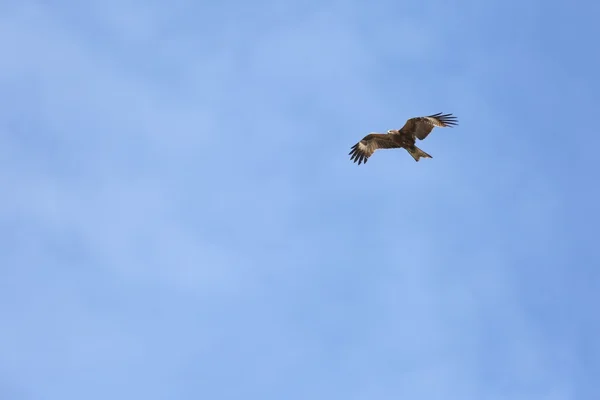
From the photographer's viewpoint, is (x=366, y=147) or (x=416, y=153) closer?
(x=416, y=153)

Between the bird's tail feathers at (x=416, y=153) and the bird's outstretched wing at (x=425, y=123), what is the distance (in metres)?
0.59

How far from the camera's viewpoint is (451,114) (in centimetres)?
3033

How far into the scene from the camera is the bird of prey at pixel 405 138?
100.0 feet

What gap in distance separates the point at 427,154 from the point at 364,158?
3.19 meters

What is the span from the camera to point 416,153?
102 ft

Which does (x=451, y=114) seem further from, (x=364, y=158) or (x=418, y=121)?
(x=364, y=158)

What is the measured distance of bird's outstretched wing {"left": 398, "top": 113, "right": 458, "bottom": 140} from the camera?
3038 cm

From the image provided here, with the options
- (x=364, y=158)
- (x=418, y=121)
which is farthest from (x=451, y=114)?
(x=364, y=158)

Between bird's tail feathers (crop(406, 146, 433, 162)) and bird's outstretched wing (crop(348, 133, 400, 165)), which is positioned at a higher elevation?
bird's outstretched wing (crop(348, 133, 400, 165))

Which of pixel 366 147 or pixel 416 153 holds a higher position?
pixel 366 147

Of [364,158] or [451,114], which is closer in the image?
[451,114]

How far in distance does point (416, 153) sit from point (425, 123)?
1314 millimetres

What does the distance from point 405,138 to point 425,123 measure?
3.89 feet

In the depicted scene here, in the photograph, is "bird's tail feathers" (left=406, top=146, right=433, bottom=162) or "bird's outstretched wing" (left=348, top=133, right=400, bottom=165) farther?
"bird's outstretched wing" (left=348, top=133, right=400, bottom=165)
